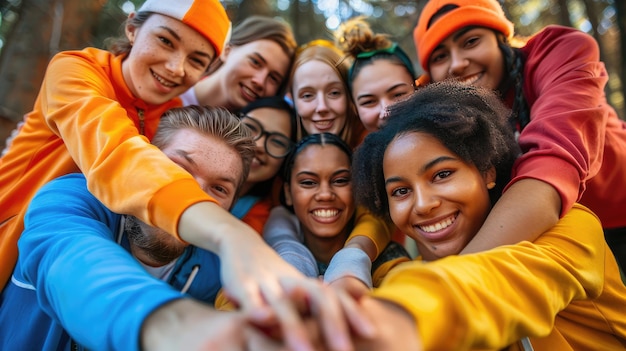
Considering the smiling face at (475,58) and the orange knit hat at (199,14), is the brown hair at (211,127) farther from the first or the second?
the smiling face at (475,58)

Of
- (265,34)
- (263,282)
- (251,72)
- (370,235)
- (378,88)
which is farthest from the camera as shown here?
(265,34)

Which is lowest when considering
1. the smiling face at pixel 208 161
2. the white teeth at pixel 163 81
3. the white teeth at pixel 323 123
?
the white teeth at pixel 323 123

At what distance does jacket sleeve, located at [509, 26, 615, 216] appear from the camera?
1688mm

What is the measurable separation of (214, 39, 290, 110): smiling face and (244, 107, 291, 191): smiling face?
0.95 ft

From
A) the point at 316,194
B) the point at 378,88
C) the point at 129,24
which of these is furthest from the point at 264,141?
the point at 129,24

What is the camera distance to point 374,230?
7.36 feet

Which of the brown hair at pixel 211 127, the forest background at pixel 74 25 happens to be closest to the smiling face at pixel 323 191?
the brown hair at pixel 211 127

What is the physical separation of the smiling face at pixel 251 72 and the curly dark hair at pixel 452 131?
1239 mm

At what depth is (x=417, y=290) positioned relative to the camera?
0.93m

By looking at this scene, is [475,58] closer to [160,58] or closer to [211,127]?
[211,127]

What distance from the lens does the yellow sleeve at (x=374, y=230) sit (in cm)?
219

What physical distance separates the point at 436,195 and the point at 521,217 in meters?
0.34

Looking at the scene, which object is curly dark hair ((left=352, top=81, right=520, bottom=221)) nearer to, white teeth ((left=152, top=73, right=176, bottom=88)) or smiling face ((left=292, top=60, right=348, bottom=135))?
smiling face ((left=292, top=60, right=348, bottom=135))

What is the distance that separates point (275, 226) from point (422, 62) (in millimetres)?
1315
